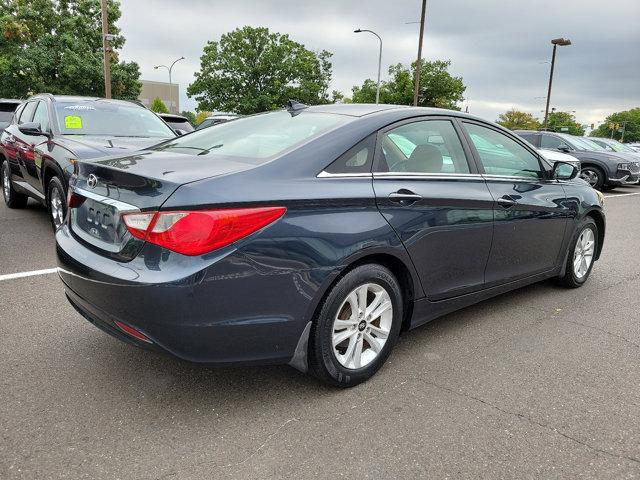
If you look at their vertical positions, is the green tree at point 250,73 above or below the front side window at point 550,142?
above

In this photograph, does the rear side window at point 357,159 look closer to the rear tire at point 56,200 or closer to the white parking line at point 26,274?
the white parking line at point 26,274

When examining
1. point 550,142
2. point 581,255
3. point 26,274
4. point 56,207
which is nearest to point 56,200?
point 56,207

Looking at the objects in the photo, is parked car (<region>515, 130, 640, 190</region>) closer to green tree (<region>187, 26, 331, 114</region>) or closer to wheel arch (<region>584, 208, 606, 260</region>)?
wheel arch (<region>584, 208, 606, 260</region>)

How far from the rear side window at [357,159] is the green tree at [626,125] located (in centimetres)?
14659

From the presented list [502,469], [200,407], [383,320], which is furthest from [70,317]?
[502,469]

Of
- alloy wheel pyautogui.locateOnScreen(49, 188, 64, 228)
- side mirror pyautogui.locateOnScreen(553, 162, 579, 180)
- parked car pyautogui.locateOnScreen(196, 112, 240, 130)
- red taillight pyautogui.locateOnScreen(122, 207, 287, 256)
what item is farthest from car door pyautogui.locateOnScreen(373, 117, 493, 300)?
alloy wheel pyautogui.locateOnScreen(49, 188, 64, 228)

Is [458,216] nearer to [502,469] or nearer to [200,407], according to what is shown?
[502,469]

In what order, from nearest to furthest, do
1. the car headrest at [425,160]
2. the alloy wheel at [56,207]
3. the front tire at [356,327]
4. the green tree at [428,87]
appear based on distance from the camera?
the front tire at [356,327] → the car headrest at [425,160] → the alloy wheel at [56,207] → the green tree at [428,87]

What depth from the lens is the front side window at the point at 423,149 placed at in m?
Answer: 3.06

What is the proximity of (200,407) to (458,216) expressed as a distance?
188 centimetres

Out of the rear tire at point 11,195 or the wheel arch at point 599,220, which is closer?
the wheel arch at point 599,220

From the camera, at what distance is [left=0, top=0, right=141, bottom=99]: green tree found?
31.8 metres

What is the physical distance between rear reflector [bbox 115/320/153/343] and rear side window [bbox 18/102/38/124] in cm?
592

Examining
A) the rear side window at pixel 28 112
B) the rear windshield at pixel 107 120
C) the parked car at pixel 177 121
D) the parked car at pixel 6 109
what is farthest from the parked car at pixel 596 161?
the parked car at pixel 6 109
